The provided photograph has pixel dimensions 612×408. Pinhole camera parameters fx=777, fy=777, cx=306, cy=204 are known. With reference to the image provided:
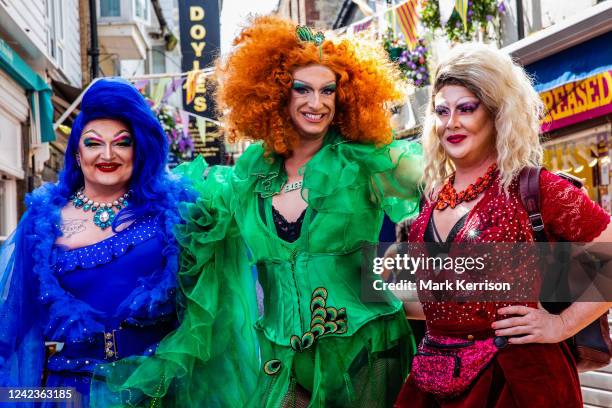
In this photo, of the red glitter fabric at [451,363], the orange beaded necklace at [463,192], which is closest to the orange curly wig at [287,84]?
the orange beaded necklace at [463,192]

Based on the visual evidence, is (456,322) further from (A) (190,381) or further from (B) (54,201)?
(B) (54,201)

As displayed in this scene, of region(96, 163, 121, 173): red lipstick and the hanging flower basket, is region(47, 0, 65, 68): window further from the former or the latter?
region(96, 163, 121, 173): red lipstick

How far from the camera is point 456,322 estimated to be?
96.0 inches

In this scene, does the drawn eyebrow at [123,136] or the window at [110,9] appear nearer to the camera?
the drawn eyebrow at [123,136]

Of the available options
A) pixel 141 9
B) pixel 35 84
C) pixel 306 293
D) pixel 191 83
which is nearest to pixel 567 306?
pixel 306 293

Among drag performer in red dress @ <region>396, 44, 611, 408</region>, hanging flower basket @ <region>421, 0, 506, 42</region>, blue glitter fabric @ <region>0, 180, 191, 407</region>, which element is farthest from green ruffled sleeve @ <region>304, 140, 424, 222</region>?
hanging flower basket @ <region>421, 0, 506, 42</region>

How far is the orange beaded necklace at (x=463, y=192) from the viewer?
2494 millimetres

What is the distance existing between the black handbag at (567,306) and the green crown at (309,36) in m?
1.24

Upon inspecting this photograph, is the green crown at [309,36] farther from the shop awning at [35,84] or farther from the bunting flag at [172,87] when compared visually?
the bunting flag at [172,87]

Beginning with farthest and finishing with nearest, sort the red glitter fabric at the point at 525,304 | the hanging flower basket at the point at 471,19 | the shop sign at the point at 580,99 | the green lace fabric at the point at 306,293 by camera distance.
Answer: the hanging flower basket at the point at 471,19, the shop sign at the point at 580,99, the green lace fabric at the point at 306,293, the red glitter fabric at the point at 525,304

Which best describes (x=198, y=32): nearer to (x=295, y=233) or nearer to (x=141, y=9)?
(x=141, y=9)

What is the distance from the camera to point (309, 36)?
10.9 feet

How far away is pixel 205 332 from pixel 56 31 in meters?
10.5

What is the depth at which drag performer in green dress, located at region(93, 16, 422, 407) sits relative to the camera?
2.94 metres
